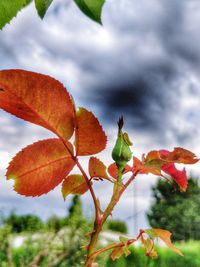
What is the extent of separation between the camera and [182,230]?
2841cm

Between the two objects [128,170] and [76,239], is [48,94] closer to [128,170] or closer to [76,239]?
[128,170]

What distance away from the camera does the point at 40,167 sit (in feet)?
1.77

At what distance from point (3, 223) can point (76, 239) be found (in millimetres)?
886

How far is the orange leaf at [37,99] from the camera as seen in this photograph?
451 millimetres

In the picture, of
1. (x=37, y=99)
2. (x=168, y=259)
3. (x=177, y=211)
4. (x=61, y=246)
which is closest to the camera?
(x=37, y=99)

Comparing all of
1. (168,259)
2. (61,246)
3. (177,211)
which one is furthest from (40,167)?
(177,211)

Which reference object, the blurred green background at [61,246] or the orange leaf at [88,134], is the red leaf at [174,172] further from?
the orange leaf at [88,134]

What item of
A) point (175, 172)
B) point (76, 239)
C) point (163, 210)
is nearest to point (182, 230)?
point (163, 210)

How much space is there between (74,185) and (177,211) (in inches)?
1154

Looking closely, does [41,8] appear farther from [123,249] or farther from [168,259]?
[168,259]

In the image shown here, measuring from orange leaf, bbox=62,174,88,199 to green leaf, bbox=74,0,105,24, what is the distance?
201mm

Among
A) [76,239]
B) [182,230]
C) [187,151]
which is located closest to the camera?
[187,151]

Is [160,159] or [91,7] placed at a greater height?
[91,7]

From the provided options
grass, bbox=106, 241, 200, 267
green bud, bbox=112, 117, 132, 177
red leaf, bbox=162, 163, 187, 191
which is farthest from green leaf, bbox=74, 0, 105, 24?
grass, bbox=106, 241, 200, 267
